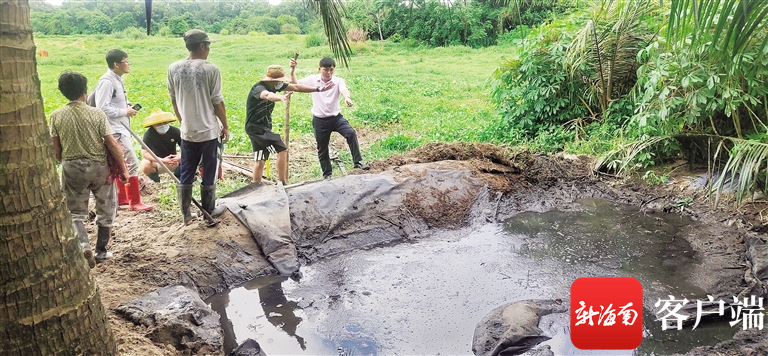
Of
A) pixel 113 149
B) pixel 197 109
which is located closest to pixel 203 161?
pixel 197 109

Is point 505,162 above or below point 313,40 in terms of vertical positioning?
below

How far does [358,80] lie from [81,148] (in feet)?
38.7

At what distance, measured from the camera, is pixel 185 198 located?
4715mm

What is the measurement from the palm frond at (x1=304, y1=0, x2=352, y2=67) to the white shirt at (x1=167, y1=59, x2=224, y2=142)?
1409 millimetres

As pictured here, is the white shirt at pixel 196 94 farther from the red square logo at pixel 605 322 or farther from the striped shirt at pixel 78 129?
the red square logo at pixel 605 322

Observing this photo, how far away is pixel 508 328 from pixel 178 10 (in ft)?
83.5

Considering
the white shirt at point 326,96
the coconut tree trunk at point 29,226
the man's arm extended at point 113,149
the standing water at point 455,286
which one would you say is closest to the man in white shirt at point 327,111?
the white shirt at point 326,96

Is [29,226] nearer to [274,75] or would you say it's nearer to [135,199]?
[135,199]

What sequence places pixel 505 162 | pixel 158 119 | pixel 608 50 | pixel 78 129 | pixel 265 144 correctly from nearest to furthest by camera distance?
pixel 78 129 < pixel 158 119 < pixel 265 144 < pixel 505 162 < pixel 608 50

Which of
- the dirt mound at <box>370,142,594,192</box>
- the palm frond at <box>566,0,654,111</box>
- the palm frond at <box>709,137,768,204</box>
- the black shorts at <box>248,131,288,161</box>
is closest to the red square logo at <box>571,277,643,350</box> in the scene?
the palm frond at <box>709,137,768,204</box>

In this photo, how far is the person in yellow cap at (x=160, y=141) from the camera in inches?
208

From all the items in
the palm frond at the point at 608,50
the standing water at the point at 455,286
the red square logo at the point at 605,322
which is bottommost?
the standing water at the point at 455,286

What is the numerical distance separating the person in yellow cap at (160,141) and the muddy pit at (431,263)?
56 centimetres

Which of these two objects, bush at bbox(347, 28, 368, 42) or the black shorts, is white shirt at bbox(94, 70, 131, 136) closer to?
the black shorts
